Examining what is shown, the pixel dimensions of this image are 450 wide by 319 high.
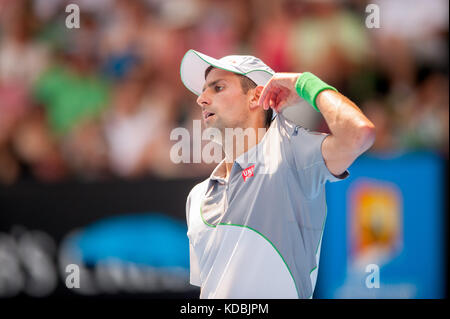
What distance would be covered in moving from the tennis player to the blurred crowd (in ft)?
11.8

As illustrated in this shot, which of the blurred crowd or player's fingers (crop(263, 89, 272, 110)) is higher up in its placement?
the blurred crowd

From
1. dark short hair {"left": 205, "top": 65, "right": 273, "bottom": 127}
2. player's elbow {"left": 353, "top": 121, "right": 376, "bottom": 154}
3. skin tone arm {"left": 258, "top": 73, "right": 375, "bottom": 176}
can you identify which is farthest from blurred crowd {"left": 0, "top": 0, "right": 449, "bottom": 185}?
player's elbow {"left": 353, "top": 121, "right": 376, "bottom": 154}

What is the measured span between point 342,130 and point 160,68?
5.71m

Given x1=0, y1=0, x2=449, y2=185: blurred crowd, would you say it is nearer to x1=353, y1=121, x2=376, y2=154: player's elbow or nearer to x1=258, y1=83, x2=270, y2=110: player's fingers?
x1=258, y1=83, x2=270, y2=110: player's fingers

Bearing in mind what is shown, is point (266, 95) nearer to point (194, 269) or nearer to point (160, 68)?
point (194, 269)

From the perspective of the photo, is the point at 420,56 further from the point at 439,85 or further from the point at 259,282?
the point at 259,282

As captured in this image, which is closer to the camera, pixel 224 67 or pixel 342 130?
pixel 342 130

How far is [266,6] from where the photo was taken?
26.7 feet

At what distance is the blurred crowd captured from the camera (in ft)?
24.0

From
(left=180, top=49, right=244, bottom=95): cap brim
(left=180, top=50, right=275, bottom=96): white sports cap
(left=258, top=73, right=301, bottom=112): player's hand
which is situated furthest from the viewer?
(left=180, top=49, right=244, bottom=95): cap brim

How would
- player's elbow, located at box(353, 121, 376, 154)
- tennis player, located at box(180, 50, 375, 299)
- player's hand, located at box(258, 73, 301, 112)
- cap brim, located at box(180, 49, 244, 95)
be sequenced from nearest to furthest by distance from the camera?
1. player's elbow, located at box(353, 121, 376, 154)
2. tennis player, located at box(180, 50, 375, 299)
3. player's hand, located at box(258, 73, 301, 112)
4. cap brim, located at box(180, 49, 244, 95)

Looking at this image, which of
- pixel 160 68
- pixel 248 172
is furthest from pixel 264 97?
pixel 160 68

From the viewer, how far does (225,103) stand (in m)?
3.30
